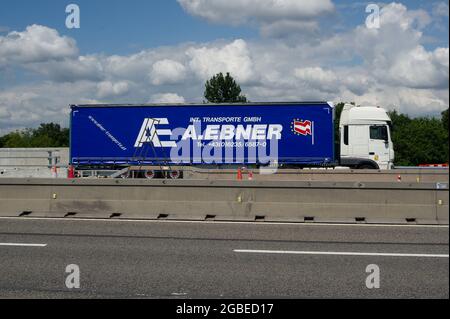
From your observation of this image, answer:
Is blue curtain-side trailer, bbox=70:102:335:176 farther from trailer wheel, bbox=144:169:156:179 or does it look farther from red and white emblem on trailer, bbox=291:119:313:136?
trailer wheel, bbox=144:169:156:179

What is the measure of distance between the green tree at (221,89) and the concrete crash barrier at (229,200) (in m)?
84.4

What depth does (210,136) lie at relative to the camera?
26.1m

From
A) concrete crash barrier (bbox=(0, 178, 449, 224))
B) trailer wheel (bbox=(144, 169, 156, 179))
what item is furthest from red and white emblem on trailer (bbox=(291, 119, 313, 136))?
concrete crash barrier (bbox=(0, 178, 449, 224))

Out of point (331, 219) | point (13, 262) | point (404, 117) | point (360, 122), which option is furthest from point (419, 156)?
point (13, 262)

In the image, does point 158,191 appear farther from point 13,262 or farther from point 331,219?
point 13,262

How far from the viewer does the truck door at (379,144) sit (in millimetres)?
25688

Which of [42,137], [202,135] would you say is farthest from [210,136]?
[42,137]

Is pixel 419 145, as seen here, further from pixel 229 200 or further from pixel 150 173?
pixel 229 200

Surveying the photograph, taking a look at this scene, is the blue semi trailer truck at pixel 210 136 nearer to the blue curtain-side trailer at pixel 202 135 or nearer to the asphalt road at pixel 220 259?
the blue curtain-side trailer at pixel 202 135

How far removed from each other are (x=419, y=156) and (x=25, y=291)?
83.7 metres

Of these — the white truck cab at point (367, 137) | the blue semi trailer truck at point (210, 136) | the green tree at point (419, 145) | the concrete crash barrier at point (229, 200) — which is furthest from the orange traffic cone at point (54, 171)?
the green tree at point (419, 145)

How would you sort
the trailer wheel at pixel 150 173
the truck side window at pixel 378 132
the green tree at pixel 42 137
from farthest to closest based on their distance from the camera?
the green tree at pixel 42 137
the trailer wheel at pixel 150 173
the truck side window at pixel 378 132

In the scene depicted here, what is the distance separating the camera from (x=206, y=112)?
85.7 feet

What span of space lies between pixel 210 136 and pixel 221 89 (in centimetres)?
7272
